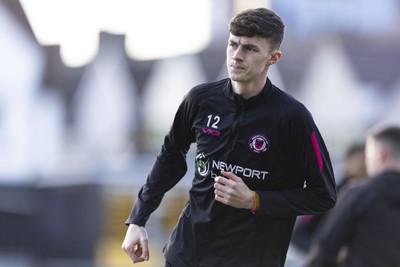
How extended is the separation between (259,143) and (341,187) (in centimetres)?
379

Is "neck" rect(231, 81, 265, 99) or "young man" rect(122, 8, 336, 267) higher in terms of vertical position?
"neck" rect(231, 81, 265, 99)

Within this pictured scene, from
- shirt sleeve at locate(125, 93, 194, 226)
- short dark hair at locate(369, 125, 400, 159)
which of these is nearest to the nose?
shirt sleeve at locate(125, 93, 194, 226)

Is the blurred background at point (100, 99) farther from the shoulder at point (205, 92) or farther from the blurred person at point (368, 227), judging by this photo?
the shoulder at point (205, 92)

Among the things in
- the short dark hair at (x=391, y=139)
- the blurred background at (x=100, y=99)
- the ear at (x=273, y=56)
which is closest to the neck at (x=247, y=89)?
the ear at (x=273, y=56)

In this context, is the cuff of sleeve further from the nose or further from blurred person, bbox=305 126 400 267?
blurred person, bbox=305 126 400 267

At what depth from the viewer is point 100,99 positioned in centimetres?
1455

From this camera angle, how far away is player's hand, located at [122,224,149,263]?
4.36 m

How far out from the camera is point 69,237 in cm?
1398

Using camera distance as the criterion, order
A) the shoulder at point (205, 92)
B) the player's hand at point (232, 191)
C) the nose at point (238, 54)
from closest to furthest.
A: the player's hand at point (232, 191) → the nose at point (238, 54) → the shoulder at point (205, 92)

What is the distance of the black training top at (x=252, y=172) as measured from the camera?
13.3 feet

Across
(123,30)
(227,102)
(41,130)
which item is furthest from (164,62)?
(227,102)

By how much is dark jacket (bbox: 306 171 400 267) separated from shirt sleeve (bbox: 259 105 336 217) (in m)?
1.53

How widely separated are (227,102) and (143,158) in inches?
385

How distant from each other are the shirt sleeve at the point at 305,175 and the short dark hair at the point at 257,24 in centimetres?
35
